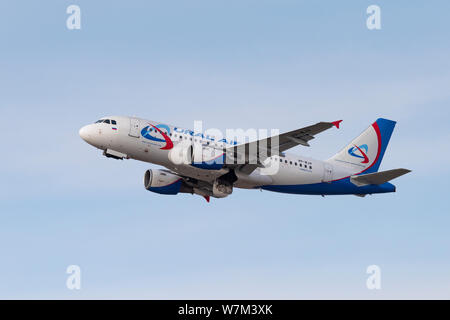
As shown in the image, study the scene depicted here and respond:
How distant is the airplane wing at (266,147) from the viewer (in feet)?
168

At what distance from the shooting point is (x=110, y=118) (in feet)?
182

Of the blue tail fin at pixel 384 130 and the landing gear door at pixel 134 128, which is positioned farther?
the blue tail fin at pixel 384 130

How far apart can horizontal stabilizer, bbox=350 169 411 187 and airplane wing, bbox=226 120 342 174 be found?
8739 mm

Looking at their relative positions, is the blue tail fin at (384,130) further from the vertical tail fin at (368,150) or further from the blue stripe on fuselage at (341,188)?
the blue stripe on fuselage at (341,188)

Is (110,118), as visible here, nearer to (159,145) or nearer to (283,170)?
(159,145)

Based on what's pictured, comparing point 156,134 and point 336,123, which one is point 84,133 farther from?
point 336,123

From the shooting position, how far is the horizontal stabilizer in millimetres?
57969

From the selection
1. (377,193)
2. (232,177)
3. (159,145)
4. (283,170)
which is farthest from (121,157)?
(377,193)

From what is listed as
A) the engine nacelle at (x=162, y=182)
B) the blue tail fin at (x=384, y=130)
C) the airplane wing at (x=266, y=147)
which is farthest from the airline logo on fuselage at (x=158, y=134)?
the blue tail fin at (x=384, y=130)

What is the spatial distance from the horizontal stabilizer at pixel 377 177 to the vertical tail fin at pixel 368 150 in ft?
4.66

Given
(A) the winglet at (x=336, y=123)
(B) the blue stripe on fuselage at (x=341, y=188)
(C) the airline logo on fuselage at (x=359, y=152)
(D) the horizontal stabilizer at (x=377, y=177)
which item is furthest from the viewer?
(C) the airline logo on fuselage at (x=359, y=152)

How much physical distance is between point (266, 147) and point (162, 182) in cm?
1020

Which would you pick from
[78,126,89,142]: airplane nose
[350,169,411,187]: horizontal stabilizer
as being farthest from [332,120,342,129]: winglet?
[78,126,89,142]: airplane nose

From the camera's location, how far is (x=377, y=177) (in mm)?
59438
